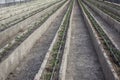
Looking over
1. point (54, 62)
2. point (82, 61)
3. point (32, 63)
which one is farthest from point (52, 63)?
point (82, 61)

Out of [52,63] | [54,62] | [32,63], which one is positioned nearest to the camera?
[52,63]

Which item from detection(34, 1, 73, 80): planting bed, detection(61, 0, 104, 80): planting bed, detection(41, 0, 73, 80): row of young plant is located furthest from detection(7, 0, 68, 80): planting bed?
detection(61, 0, 104, 80): planting bed

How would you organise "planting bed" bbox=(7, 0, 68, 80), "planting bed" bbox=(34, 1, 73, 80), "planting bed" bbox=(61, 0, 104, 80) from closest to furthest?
"planting bed" bbox=(34, 1, 73, 80), "planting bed" bbox=(61, 0, 104, 80), "planting bed" bbox=(7, 0, 68, 80)

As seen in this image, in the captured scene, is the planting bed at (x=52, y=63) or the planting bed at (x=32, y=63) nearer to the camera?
the planting bed at (x=52, y=63)

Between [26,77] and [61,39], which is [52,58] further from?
[61,39]

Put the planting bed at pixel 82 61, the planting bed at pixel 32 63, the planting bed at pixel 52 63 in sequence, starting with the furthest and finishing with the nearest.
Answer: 1. the planting bed at pixel 32 63
2. the planting bed at pixel 82 61
3. the planting bed at pixel 52 63

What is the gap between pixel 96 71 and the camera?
48.4 feet

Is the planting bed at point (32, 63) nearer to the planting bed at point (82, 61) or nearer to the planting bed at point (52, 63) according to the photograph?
the planting bed at point (52, 63)

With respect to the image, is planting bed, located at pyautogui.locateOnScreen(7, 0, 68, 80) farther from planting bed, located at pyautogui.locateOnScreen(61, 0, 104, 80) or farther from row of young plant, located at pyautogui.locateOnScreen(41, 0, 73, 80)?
planting bed, located at pyautogui.locateOnScreen(61, 0, 104, 80)

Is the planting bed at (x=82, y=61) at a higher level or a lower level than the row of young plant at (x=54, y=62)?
lower

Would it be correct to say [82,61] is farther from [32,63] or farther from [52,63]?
[32,63]

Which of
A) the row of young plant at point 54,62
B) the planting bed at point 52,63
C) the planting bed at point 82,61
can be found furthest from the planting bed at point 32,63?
the planting bed at point 82,61

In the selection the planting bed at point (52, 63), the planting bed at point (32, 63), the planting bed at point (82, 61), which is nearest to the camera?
the planting bed at point (52, 63)

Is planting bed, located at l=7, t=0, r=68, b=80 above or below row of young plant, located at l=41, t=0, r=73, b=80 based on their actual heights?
below
